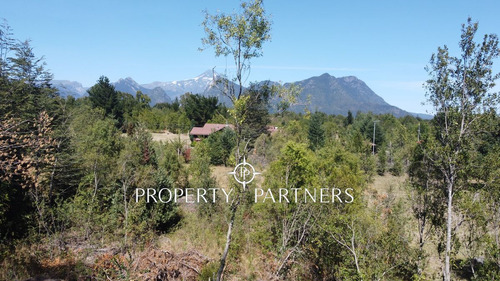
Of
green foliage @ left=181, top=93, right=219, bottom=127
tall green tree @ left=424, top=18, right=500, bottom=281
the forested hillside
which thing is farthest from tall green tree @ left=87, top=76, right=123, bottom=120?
tall green tree @ left=424, top=18, right=500, bottom=281

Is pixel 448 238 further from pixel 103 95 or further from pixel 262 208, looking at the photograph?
pixel 103 95

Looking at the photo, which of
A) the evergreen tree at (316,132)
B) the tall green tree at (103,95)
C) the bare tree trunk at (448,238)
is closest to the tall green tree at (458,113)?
the bare tree trunk at (448,238)

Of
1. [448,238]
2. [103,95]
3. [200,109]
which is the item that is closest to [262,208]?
[448,238]

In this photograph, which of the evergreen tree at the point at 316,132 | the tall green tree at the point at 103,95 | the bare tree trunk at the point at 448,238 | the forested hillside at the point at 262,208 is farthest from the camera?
the tall green tree at the point at 103,95

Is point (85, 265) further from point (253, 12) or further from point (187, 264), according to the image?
point (253, 12)

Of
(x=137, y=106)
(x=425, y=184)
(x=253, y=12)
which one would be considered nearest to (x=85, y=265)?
(x=253, y=12)

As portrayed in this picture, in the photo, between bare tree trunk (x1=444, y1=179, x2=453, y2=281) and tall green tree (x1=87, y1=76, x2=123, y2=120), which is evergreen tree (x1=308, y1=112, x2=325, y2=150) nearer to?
bare tree trunk (x1=444, y1=179, x2=453, y2=281)

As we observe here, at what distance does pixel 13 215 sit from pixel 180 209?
689 cm

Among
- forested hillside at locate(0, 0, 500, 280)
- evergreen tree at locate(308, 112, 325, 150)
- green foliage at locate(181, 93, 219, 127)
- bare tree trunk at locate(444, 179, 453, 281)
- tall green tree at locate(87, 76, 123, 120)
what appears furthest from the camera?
green foliage at locate(181, 93, 219, 127)

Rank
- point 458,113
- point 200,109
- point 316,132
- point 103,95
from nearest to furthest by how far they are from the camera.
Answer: point 458,113, point 316,132, point 103,95, point 200,109

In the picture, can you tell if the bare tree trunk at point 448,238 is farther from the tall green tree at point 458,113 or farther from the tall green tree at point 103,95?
the tall green tree at point 103,95

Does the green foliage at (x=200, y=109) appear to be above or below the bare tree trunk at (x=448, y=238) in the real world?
above

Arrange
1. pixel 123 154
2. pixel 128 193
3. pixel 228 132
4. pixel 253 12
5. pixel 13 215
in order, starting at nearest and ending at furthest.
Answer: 1. pixel 253 12
2. pixel 13 215
3. pixel 128 193
4. pixel 123 154
5. pixel 228 132

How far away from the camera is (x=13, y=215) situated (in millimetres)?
10195
